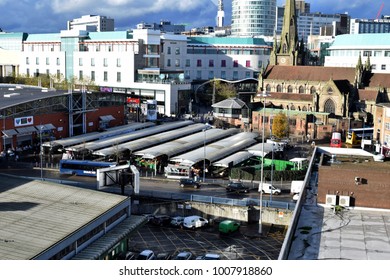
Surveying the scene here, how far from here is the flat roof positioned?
792 inches

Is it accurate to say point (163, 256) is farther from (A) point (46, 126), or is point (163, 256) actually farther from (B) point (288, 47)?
(B) point (288, 47)

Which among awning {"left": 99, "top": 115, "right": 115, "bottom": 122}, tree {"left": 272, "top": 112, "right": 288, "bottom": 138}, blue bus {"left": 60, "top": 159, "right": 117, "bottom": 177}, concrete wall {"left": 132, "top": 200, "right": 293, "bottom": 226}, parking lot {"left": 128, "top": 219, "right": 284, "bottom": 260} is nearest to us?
parking lot {"left": 128, "top": 219, "right": 284, "bottom": 260}

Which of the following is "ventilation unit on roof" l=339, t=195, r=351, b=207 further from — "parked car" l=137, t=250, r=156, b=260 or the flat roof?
the flat roof

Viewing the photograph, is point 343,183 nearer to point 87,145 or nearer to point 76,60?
point 87,145

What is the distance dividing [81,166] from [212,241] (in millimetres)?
16549

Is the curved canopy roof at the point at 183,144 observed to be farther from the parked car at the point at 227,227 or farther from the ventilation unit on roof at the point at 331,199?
the ventilation unit on roof at the point at 331,199

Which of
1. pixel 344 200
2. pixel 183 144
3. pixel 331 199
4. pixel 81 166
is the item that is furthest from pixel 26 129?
pixel 344 200

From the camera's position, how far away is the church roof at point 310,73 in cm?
8206

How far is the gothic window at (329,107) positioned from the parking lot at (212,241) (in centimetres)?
4039

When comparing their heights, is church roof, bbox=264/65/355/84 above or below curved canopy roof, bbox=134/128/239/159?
above

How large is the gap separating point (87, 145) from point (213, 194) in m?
15.7

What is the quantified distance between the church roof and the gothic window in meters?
11.2

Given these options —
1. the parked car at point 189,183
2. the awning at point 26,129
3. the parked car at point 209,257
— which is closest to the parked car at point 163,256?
the parked car at point 209,257

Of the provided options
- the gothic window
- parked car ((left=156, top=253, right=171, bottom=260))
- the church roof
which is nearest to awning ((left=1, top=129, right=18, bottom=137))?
parked car ((left=156, top=253, right=171, bottom=260))
